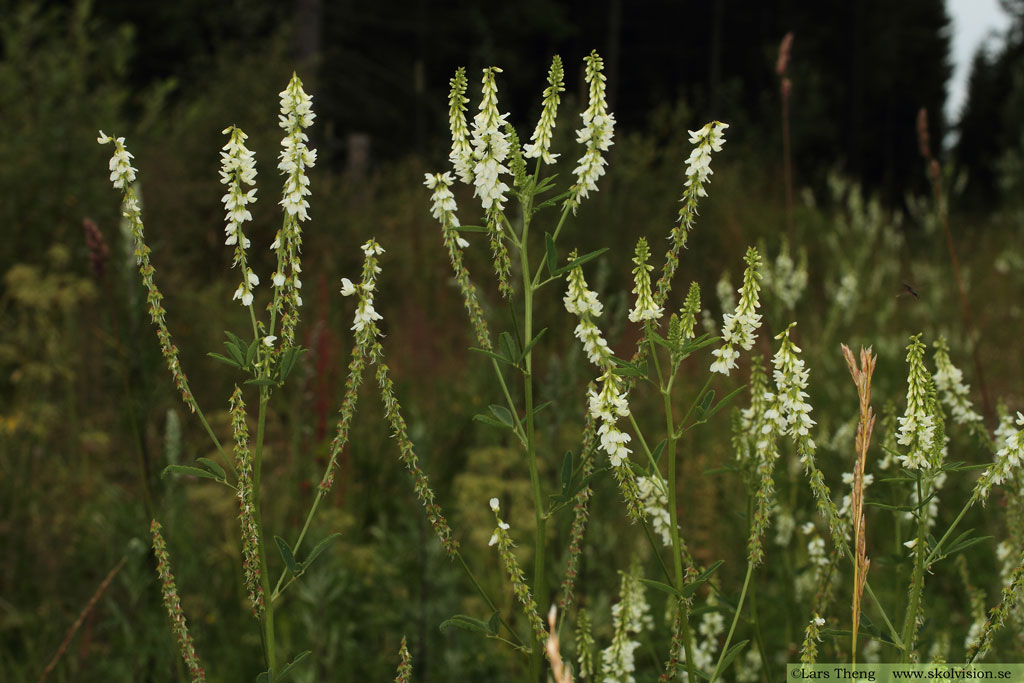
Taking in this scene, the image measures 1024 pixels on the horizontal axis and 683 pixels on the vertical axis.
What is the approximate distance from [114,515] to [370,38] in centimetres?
2244

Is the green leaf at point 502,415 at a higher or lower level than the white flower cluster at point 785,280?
lower

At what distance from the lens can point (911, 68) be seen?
Answer: 44.0 metres

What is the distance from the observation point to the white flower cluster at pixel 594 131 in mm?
1327

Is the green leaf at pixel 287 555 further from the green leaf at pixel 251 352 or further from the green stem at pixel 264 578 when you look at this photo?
the green leaf at pixel 251 352

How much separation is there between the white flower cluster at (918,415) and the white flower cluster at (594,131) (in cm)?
51

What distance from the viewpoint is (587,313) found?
1.33 meters

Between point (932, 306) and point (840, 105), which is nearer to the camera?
point (932, 306)

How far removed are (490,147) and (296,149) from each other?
294mm

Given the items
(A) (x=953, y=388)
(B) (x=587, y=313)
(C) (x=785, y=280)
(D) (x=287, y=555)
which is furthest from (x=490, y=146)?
(C) (x=785, y=280)

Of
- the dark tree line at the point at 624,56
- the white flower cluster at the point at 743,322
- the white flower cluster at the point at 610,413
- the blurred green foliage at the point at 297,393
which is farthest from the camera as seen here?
the dark tree line at the point at 624,56

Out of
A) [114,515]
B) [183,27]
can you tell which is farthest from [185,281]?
[183,27]

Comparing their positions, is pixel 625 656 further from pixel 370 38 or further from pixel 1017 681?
pixel 370 38

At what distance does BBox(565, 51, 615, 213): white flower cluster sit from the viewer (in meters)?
1.33

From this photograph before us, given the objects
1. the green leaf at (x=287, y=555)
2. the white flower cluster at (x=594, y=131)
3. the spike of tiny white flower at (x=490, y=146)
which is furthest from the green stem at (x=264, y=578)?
the white flower cluster at (x=594, y=131)
